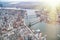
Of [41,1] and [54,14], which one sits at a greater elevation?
[41,1]

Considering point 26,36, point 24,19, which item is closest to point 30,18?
point 24,19

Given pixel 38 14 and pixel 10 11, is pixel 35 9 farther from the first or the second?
pixel 10 11

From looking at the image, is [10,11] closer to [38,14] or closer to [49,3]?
[38,14]

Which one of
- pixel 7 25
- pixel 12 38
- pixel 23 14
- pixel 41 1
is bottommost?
pixel 12 38

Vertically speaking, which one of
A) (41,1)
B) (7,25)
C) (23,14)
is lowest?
(7,25)

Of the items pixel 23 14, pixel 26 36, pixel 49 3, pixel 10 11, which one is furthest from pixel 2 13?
pixel 49 3

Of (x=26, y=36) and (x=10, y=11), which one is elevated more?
(x=10, y=11)

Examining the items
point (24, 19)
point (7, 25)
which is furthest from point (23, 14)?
point (7, 25)
